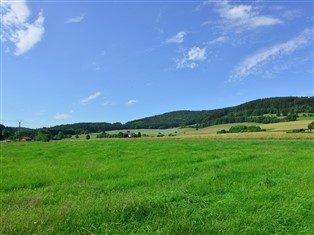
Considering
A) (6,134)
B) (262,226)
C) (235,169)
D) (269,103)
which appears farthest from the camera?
(269,103)

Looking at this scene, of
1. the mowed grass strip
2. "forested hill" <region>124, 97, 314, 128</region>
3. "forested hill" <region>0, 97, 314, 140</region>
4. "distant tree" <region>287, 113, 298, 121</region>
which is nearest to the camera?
the mowed grass strip

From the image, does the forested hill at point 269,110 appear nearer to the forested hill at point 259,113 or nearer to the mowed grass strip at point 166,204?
the forested hill at point 259,113

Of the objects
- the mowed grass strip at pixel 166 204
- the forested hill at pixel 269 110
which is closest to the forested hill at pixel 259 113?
the forested hill at pixel 269 110

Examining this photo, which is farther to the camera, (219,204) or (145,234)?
(219,204)

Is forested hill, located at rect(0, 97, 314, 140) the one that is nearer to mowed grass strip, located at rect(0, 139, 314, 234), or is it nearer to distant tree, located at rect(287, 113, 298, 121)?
distant tree, located at rect(287, 113, 298, 121)

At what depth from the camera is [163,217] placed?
780 cm

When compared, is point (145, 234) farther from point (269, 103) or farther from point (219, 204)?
point (269, 103)

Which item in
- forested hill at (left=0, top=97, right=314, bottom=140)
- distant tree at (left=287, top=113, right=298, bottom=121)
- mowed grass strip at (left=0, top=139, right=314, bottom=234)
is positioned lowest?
mowed grass strip at (left=0, top=139, right=314, bottom=234)

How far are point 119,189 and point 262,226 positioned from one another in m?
5.80

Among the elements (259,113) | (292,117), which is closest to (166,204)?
(292,117)

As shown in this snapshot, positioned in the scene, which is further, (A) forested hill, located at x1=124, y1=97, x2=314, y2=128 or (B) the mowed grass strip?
(A) forested hill, located at x1=124, y1=97, x2=314, y2=128

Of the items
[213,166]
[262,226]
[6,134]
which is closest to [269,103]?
[6,134]

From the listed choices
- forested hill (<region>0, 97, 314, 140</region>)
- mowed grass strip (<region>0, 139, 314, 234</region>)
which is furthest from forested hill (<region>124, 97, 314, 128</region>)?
mowed grass strip (<region>0, 139, 314, 234</region>)

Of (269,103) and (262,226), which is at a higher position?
(269,103)
